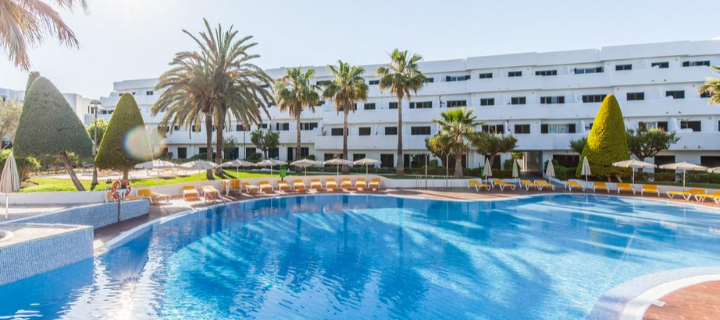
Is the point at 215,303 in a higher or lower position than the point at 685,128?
lower

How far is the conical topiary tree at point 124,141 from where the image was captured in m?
18.7

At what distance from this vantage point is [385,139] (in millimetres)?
37188

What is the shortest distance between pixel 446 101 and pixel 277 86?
17.3m

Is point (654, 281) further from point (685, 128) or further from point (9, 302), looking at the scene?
point (685, 128)

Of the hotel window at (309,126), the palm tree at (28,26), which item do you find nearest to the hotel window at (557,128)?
the hotel window at (309,126)

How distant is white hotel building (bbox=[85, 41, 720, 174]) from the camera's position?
103ft

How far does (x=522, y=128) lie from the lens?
35094 mm

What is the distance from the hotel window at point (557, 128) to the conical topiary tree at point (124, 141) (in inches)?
1314

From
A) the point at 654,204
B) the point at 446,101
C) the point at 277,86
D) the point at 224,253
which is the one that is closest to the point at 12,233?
the point at 224,253

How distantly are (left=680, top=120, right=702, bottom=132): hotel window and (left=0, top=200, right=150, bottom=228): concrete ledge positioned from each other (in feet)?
135

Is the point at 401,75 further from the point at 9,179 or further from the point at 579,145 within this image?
the point at 9,179

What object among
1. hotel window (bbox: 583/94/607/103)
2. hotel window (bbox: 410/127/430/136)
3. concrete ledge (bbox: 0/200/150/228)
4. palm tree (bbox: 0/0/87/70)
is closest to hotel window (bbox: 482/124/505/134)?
hotel window (bbox: 410/127/430/136)

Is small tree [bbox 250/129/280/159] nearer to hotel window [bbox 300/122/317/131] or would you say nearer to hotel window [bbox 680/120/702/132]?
hotel window [bbox 300/122/317/131]

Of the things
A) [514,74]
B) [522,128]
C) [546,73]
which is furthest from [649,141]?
[514,74]
